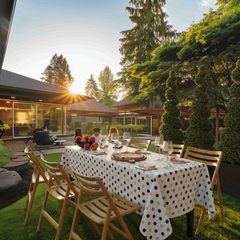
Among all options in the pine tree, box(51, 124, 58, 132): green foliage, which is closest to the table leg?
box(51, 124, 58, 132): green foliage

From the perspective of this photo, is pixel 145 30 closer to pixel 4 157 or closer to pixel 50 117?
pixel 50 117

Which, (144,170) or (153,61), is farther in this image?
(153,61)

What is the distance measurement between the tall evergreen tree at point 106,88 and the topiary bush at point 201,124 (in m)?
28.8

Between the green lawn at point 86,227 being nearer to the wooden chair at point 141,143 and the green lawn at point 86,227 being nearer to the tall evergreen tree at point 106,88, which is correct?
the wooden chair at point 141,143

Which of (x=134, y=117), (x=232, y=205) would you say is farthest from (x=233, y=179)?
(x=134, y=117)

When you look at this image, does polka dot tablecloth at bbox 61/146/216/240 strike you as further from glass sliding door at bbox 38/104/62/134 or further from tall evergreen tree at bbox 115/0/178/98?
tall evergreen tree at bbox 115/0/178/98

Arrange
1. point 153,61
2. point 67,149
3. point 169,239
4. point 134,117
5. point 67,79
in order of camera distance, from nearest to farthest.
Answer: point 169,239, point 67,149, point 153,61, point 134,117, point 67,79

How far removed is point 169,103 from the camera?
5836 mm

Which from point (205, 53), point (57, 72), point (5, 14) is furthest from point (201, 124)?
point (57, 72)

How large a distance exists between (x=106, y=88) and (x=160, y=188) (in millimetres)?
33379

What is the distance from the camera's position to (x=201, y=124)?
449cm

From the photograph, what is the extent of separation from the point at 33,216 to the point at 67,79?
37.9 meters

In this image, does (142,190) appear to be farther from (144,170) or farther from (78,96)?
(78,96)

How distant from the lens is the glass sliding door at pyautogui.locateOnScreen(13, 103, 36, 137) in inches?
498
